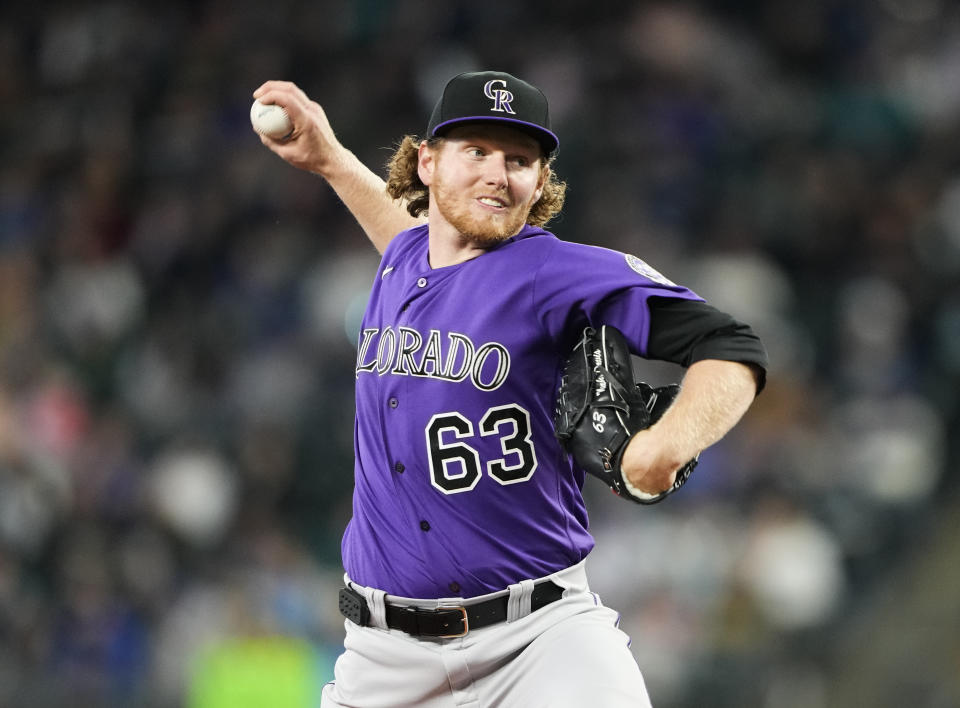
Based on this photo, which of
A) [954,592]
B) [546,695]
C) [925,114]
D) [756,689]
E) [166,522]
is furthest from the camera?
[925,114]

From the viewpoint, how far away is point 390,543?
3139 mm

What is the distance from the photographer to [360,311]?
8.01 metres

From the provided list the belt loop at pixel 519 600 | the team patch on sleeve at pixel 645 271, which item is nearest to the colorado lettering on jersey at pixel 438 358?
the team patch on sleeve at pixel 645 271

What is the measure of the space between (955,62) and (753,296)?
2435mm

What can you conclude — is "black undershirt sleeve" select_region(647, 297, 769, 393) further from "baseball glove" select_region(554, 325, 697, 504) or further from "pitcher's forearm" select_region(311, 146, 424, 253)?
"pitcher's forearm" select_region(311, 146, 424, 253)

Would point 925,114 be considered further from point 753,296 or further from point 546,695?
point 546,695

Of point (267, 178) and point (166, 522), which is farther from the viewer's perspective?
point (267, 178)

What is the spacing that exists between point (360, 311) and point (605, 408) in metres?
5.38

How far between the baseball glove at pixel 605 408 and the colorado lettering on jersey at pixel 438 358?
180 millimetres

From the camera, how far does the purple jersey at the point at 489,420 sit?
2.98 metres

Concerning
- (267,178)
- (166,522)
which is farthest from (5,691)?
(267,178)

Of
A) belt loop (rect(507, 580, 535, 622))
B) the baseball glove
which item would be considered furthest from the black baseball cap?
belt loop (rect(507, 580, 535, 622))

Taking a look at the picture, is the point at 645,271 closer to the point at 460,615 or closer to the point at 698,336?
the point at 698,336

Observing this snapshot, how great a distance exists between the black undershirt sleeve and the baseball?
147cm
